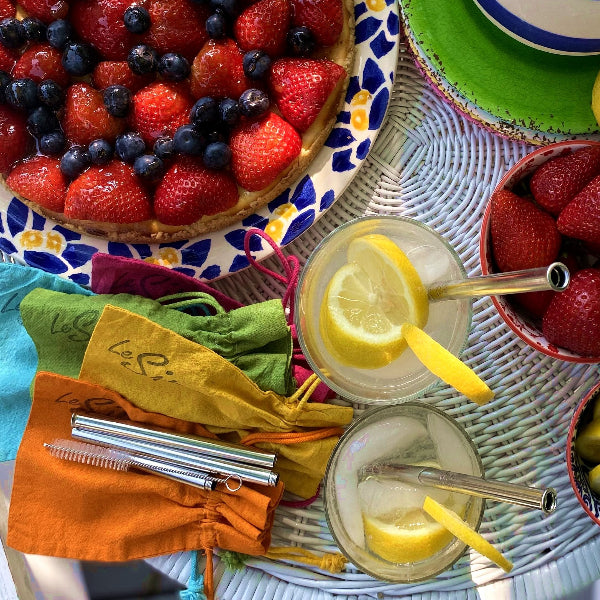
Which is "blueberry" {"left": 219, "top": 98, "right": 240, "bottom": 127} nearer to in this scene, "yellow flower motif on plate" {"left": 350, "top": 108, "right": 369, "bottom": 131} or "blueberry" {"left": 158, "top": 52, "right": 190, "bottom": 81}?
"blueberry" {"left": 158, "top": 52, "right": 190, "bottom": 81}

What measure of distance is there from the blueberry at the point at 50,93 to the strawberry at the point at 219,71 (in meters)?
0.20

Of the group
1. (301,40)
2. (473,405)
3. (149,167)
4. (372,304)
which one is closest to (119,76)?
(149,167)

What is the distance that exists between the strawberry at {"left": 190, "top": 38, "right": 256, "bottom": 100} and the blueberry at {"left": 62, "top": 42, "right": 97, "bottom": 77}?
0.53 ft

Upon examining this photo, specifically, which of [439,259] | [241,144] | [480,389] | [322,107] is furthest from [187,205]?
[480,389]

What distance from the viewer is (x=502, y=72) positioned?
100 cm

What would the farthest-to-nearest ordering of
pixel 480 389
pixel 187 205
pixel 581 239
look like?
1. pixel 187 205
2. pixel 581 239
3. pixel 480 389

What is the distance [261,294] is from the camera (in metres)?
1.16

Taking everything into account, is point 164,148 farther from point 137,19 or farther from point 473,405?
point 473,405

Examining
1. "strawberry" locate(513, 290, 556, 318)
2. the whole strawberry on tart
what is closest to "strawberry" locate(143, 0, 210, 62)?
the whole strawberry on tart

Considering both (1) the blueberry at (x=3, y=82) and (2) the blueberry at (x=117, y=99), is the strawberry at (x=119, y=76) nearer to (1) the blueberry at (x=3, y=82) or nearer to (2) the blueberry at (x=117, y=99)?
(2) the blueberry at (x=117, y=99)

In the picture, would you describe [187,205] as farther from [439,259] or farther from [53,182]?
[439,259]

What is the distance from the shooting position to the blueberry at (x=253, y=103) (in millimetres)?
1004

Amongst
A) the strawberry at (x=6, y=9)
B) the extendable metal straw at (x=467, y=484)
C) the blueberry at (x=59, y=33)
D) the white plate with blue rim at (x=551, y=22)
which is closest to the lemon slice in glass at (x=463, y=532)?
the extendable metal straw at (x=467, y=484)

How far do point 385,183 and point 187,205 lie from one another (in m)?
0.33
